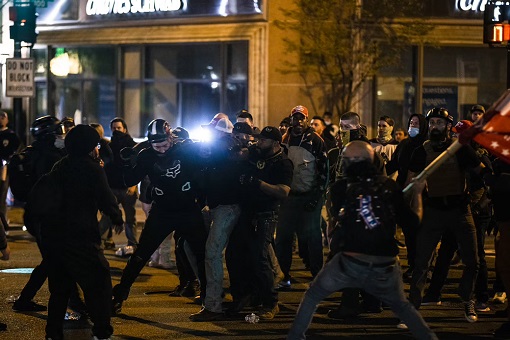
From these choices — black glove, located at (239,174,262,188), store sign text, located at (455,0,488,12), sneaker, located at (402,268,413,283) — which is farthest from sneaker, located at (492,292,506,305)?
store sign text, located at (455,0,488,12)

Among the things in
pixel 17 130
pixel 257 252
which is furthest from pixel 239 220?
pixel 17 130

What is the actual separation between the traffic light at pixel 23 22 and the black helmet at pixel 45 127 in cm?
949

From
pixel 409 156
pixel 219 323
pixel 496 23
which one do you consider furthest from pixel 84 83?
pixel 219 323

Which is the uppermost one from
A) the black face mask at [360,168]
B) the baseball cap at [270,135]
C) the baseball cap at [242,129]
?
the baseball cap at [242,129]

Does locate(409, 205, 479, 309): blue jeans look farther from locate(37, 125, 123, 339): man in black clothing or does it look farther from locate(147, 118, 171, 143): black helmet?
locate(37, 125, 123, 339): man in black clothing

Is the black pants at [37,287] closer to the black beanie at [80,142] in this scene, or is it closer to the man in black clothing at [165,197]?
the man in black clothing at [165,197]

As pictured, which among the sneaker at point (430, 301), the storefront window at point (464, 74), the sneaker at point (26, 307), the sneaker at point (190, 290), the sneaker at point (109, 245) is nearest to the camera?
the sneaker at point (26, 307)

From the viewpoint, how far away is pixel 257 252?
10320 millimetres

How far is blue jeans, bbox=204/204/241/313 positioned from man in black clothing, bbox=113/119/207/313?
0.27 meters

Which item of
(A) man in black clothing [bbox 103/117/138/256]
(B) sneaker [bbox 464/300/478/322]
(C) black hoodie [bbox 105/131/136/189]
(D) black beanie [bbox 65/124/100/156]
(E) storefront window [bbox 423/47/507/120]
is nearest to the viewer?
(D) black beanie [bbox 65/124/100/156]

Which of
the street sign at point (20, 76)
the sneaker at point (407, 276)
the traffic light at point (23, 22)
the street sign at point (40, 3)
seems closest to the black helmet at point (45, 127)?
the sneaker at point (407, 276)

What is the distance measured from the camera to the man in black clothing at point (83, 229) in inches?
337

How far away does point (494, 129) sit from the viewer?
→ 25.8ft

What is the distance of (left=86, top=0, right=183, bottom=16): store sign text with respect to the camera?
2298 cm
